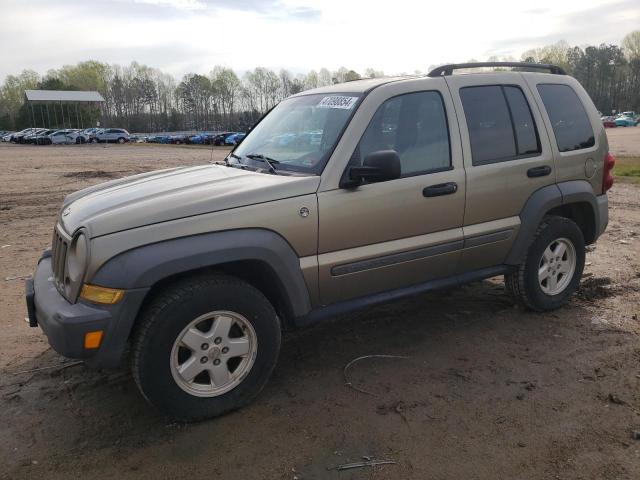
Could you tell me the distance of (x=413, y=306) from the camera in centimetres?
514

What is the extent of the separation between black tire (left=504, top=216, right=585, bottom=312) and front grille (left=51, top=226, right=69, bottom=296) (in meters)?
3.52

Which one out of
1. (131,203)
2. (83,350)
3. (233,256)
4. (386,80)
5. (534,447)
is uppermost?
(386,80)

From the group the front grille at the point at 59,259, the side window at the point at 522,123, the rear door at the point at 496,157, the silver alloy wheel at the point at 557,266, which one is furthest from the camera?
the silver alloy wheel at the point at 557,266

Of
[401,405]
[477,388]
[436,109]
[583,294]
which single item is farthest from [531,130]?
[401,405]

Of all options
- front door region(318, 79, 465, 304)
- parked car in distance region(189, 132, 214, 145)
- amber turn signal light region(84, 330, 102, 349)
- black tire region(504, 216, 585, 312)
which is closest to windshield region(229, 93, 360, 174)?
front door region(318, 79, 465, 304)

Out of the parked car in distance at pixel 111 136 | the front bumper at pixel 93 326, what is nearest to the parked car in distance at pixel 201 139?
the parked car in distance at pixel 111 136

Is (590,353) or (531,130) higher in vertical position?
(531,130)

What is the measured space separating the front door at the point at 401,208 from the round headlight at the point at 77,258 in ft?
4.57

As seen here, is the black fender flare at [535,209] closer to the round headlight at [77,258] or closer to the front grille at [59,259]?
the round headlight at [77,258]

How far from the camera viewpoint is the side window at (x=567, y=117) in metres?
4.75

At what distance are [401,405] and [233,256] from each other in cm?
139

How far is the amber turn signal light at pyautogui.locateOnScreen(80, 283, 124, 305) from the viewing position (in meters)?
2.96

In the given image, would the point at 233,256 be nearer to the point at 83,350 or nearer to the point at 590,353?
the point at 83,350

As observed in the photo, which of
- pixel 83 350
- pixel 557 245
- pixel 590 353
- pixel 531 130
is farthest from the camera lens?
pixel 557 245
